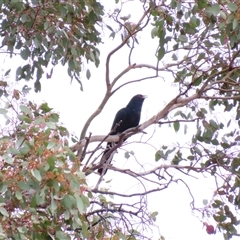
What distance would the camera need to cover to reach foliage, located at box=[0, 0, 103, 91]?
3.82m

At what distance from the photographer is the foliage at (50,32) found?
3.82 metres

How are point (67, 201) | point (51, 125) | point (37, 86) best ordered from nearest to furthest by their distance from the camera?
1. point (67, 201)
2. point (51, 125)
3. point (37, 86)

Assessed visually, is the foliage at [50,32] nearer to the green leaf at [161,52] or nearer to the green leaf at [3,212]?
the green leaf at [161,52]

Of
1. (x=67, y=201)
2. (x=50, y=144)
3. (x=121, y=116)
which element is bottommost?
(x=67, y=201)

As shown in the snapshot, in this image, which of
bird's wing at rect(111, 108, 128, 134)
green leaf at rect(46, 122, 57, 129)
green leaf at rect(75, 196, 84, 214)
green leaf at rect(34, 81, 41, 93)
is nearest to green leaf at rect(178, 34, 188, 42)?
green leaf at rect(34, 81, 41, 93)

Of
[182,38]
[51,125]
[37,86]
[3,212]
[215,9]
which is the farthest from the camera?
[37,86]

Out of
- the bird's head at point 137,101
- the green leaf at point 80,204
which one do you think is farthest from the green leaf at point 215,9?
the bird's head at point 137,101

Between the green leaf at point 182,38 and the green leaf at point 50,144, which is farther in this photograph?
the green leaf at point 182,38

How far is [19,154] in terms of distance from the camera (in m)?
2.62

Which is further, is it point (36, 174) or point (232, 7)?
point (232, 7)

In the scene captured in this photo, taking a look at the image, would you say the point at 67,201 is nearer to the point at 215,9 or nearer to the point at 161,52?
the point at 215,9

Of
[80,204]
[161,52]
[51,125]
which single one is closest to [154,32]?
[161,52]

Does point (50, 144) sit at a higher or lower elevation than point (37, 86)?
lower

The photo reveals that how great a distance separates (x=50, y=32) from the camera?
3.97 metres
